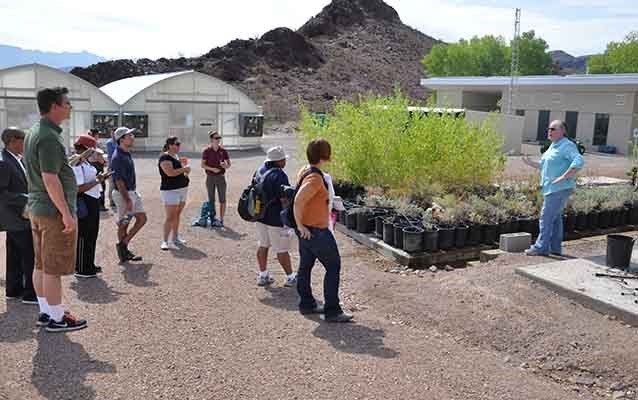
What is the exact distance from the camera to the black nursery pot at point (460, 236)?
815 cm

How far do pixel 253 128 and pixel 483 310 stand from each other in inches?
795

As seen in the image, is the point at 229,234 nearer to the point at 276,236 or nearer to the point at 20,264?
the point at 276,236

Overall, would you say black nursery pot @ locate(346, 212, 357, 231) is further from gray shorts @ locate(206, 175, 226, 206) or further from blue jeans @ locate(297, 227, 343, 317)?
blue jeans @ locate(297, 227, 343, 317)

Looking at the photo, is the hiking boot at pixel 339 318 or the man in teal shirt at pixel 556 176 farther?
the man in teal shirt at pixel 556 176

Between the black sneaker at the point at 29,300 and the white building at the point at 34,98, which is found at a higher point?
the white building at the point at 34,98

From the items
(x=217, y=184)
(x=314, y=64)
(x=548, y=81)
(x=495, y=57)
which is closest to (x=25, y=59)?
(x=314, y=64)

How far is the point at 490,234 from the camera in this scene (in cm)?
848

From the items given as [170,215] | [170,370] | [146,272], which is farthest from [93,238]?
[170,370]

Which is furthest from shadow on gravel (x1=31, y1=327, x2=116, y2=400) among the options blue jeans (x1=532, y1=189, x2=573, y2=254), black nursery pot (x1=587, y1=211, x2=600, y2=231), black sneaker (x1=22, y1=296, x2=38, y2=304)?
black nursery pot (x1=587, y1=211, x2=600, y2=231)

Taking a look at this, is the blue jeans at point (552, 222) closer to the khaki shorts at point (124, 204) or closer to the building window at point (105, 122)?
the khaki shorts at point (124, 204)

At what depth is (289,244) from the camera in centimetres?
602

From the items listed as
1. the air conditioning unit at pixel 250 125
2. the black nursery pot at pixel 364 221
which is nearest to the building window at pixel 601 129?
the air conditioning unit at pixel 250 125

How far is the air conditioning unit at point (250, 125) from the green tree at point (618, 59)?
4678 centimetres

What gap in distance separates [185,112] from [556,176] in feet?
60.0
